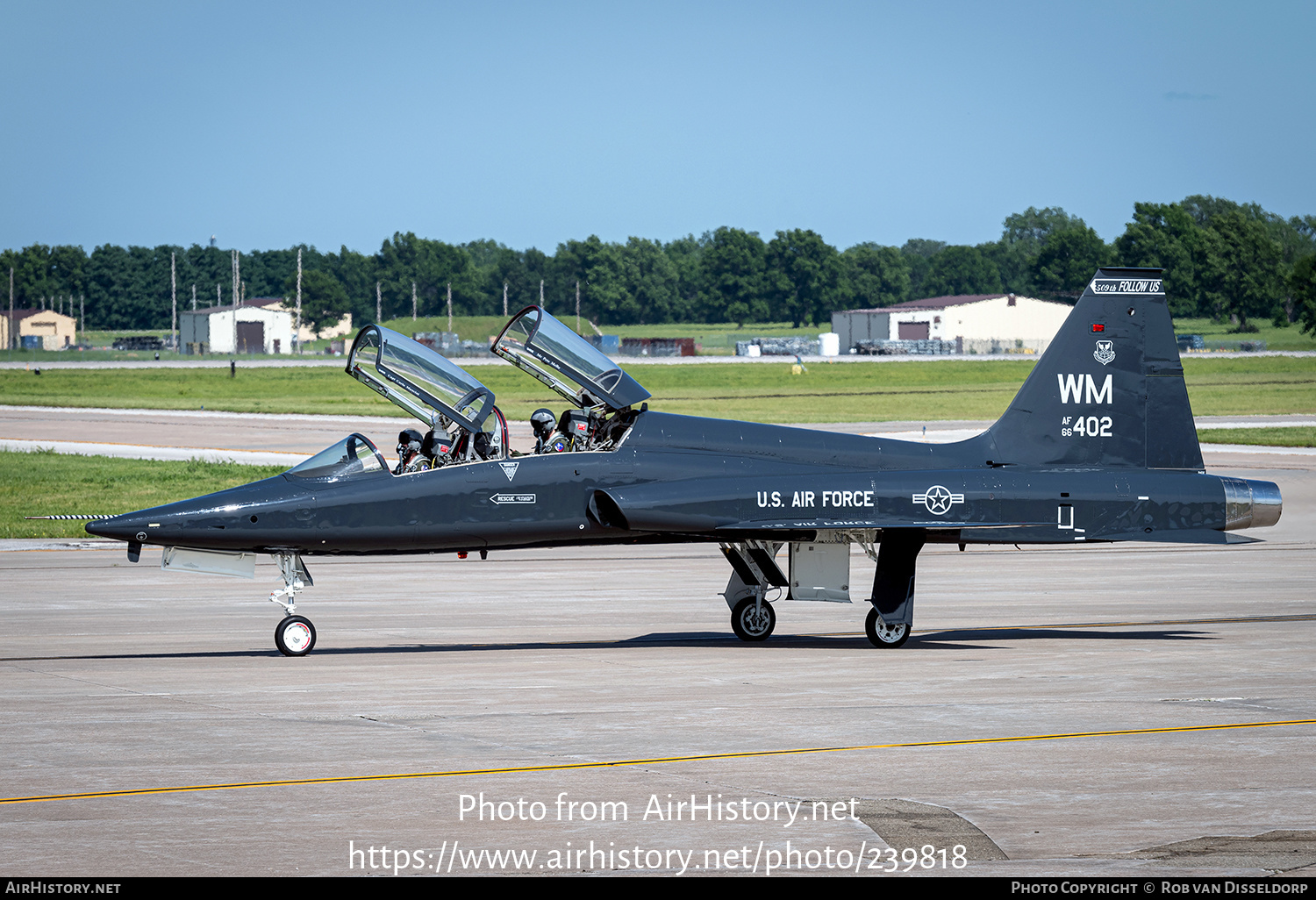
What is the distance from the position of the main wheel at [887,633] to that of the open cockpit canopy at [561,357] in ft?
11.7

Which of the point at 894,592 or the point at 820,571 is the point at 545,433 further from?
the point at 894,592

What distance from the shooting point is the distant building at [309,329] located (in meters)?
181

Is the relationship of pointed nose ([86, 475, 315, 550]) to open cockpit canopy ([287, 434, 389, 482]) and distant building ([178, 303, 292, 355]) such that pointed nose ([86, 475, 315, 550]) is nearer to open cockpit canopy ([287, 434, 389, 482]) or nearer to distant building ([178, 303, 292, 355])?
open cockpit canopy ([287, 434, 389, 482])

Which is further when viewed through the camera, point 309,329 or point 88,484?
point 309,329

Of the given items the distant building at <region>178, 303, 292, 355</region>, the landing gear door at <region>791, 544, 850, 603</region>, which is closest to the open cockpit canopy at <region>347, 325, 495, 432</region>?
the landing gear door at <region>791, 544, 850, 603</region>

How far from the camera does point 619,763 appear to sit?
1073 centimetres

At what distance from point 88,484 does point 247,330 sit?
14405 cm

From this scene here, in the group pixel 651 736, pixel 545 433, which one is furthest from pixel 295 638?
pixel 651 736

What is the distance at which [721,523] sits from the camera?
1627 cm

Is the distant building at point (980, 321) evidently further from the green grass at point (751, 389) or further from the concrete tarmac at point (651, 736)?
the concrete tarmac at point (651, 736)

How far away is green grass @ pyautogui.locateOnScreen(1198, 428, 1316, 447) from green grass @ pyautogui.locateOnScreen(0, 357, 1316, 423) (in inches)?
495

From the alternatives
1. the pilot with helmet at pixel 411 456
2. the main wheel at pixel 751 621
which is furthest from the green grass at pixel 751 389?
the pilot with helmet at pixel 411 456

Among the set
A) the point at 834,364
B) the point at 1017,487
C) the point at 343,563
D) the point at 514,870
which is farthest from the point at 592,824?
the point at 834,364

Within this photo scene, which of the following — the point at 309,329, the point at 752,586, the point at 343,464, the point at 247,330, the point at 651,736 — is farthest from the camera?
the point at 309,329
